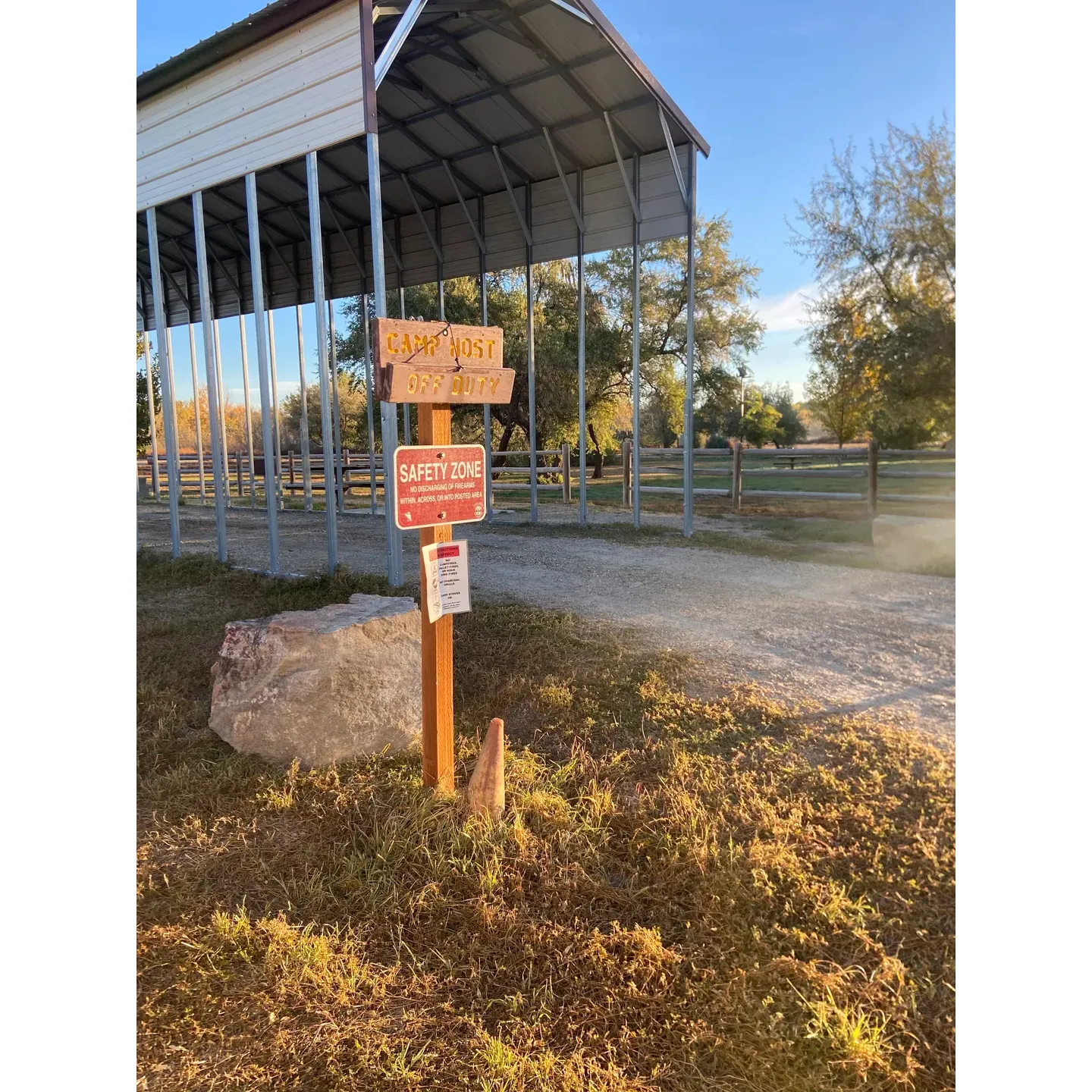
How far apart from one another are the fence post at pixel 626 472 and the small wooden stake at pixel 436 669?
476 inches

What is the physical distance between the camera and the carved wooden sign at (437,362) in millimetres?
2771

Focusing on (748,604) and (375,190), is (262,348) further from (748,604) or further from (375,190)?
(748,604)

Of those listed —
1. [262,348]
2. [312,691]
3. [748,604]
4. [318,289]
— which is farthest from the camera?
[262,348]

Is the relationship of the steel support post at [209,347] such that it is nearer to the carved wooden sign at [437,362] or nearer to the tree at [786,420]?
the carved wooden sign at [437,362]

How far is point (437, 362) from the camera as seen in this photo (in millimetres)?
2900

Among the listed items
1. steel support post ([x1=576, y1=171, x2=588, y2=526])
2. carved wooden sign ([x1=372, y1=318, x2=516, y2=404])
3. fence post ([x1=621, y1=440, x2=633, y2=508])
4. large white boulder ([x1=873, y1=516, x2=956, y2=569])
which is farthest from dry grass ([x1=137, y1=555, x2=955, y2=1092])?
fence post ([x1=621, y1=440, x2=633, y2=508])

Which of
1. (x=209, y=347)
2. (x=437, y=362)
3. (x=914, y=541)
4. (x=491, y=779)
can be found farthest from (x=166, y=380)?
(x=914, y=541)

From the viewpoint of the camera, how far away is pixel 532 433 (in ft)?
36.6

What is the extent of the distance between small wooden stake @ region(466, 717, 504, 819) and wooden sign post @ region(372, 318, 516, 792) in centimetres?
20

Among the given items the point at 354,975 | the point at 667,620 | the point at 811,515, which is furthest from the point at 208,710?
the point at 811,515

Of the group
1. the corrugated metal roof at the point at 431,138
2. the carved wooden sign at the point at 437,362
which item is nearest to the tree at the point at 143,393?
the corrugated metal roof at the point at 431,138

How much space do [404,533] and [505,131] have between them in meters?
5.45

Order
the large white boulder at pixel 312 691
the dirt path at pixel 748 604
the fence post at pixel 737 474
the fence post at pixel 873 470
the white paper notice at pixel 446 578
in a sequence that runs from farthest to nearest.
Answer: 1. the fence post at pixel 737 474
2. the fence post at pixel 873 470
3. the dirt path at pixel 748 604
4. the large white boulder at pixel 312 691
5. the white paper notice at pixel 446 578

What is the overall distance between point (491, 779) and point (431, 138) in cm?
1019
